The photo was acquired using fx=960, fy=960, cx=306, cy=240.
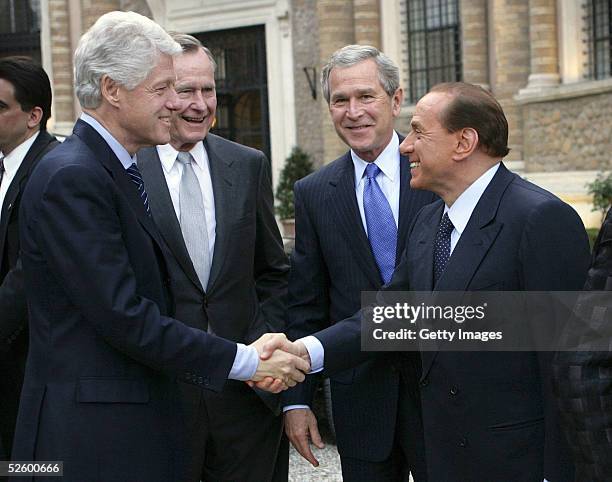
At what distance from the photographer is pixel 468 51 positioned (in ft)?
58.2

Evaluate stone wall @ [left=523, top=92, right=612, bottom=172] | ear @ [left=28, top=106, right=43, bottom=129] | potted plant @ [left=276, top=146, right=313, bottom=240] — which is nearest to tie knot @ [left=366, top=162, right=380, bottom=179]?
ear @ [left=28, top=106, right=43, bottom=129]

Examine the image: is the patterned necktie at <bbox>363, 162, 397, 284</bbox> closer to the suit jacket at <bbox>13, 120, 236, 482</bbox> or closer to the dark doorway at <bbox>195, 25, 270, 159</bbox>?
the suit jacket at <bbox>13, 120, 236, 482</bbox>

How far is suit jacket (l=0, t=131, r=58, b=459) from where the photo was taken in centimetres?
369

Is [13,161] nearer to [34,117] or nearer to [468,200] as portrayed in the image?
[34,117]

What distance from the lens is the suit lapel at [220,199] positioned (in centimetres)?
374

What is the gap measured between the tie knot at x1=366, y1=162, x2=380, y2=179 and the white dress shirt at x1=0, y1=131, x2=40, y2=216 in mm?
1560

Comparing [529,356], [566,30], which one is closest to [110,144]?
[529,356]

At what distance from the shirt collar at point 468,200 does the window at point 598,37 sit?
13098 mm

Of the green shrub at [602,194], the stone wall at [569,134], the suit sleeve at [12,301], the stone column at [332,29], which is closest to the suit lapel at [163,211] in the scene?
the suit sleeve at [12,301]

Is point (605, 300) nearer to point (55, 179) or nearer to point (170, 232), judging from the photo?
point (55, 179)

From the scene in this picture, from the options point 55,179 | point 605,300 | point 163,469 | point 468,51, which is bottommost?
point 163,469

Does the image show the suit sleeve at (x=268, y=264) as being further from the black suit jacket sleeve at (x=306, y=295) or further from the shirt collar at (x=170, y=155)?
the shirt collar at (x=170, y=155)

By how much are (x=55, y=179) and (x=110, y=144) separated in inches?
10.8

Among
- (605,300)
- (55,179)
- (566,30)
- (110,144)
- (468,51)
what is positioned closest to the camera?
(605,300)
